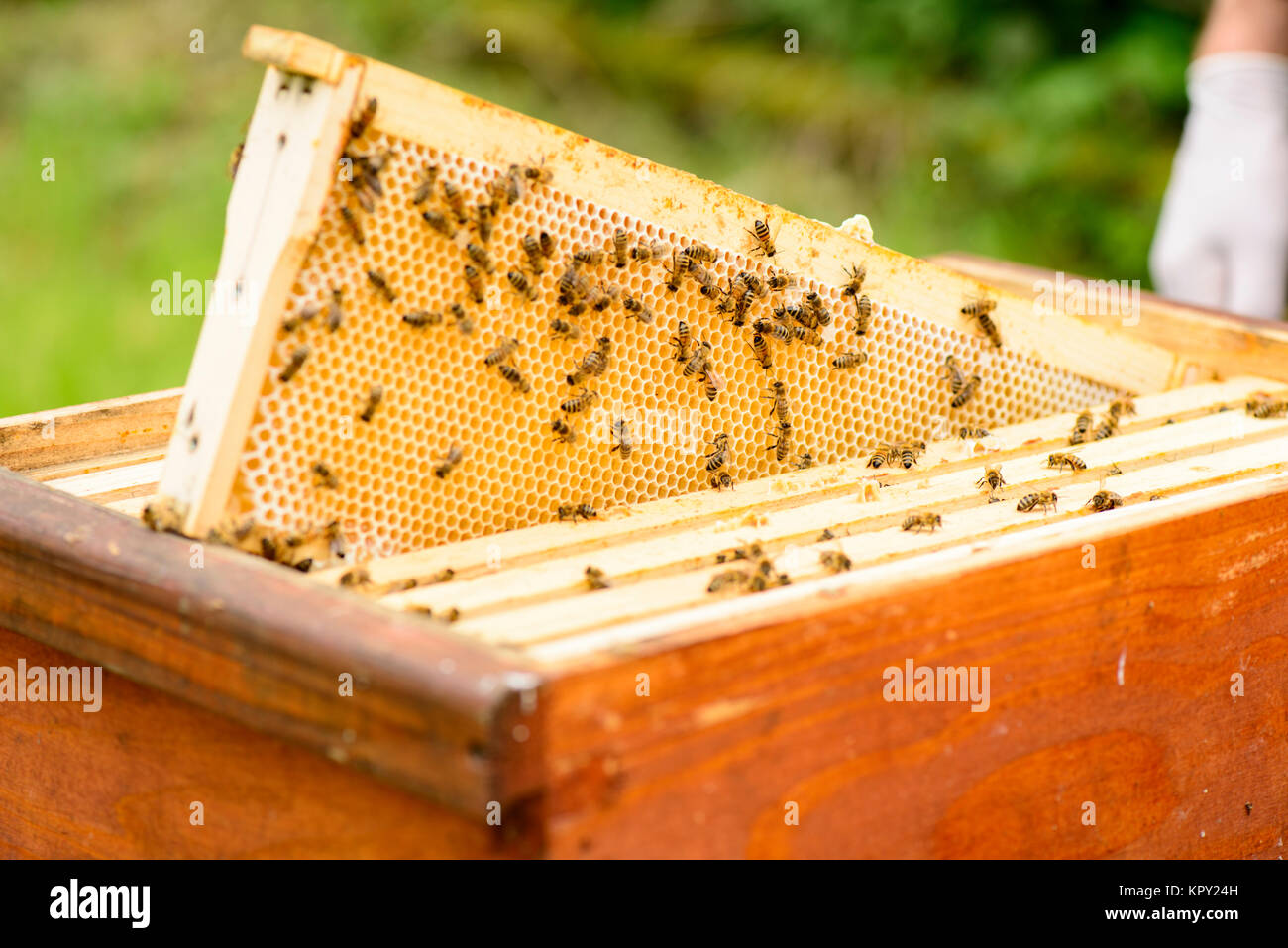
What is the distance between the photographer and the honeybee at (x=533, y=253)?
2660 mm

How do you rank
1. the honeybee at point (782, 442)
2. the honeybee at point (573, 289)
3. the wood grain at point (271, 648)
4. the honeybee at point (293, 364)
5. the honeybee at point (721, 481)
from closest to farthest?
the wood grain at point (271, 648) → the honeybee at point (293, 364) → the honeybee at point (573, 289) → the honeybee at point (721, 481) → the honeybee at point (782, 442)

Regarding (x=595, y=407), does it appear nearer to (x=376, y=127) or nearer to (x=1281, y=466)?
(x=376, y=127)

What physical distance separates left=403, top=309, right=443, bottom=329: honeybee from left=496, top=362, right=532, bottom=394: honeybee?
16 cm

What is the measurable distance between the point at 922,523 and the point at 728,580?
0.51 metres

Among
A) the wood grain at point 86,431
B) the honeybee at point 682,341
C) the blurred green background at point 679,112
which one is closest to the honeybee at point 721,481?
the honeybee at point 682,341

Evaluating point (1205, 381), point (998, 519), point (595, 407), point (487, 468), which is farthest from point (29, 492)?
point (1205, 381)

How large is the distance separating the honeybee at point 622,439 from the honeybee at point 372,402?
53 cm

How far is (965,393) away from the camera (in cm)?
328

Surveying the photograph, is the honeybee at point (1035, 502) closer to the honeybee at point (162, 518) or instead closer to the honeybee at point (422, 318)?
the honeybee at point (422, 318)

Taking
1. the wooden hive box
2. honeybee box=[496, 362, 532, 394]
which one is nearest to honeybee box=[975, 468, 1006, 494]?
the wooden hive box

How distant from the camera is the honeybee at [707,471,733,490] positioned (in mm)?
2910

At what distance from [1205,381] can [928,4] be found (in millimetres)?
Result: 7719

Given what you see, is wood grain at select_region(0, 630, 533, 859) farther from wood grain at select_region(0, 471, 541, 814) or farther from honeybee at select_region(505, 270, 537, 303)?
honeybee at select_region(505, 270, 537, 303)

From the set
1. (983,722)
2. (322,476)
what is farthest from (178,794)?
(983,722)
